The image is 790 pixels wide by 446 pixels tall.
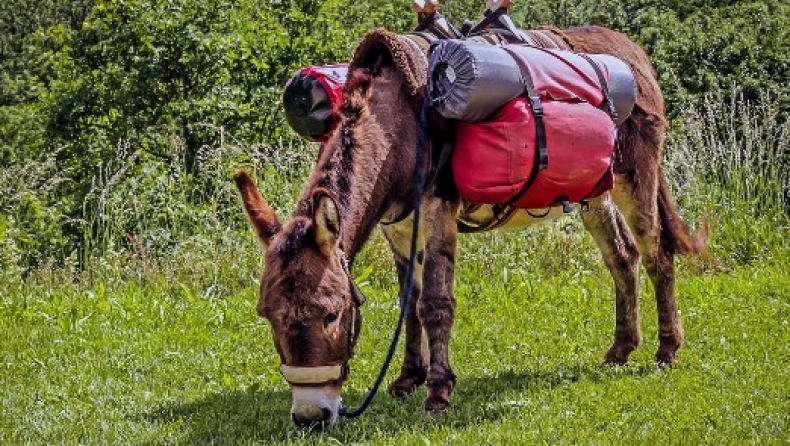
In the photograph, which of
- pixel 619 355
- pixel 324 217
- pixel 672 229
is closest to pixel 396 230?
pixel 324 217

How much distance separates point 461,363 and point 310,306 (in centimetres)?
222

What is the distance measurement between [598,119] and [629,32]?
19.0 metres

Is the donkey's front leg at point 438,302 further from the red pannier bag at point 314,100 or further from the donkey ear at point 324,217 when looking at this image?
the donkey ear at point 324,217

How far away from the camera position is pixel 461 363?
257 inches

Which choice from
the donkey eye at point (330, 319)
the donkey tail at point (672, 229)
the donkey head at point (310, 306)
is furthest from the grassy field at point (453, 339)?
the donkey tail at point (672, 229)

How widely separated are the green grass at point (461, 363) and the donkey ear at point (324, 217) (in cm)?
83

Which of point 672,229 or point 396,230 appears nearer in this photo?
point 396,230

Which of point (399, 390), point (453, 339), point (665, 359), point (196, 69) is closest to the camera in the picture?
point (399, 390)

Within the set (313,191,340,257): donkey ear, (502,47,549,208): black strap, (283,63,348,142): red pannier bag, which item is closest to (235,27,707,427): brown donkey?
(313,191,340,257): donkey ear

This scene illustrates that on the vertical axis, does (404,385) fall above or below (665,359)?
above

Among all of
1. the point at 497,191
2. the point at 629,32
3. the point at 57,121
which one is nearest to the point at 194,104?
the point at 57,121

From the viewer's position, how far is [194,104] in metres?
17.4

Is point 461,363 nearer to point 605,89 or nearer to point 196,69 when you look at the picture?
point 605,89

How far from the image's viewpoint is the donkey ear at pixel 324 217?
4.47m
